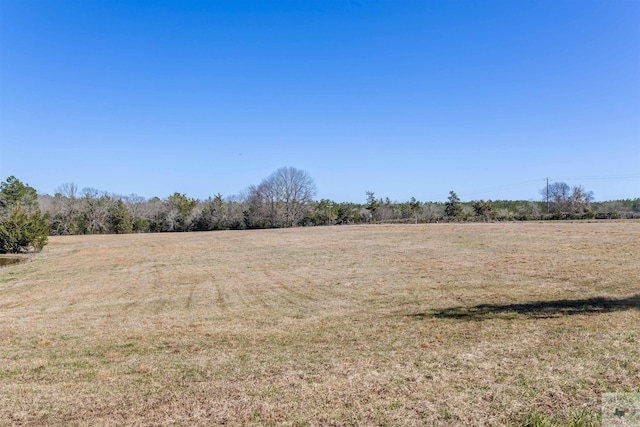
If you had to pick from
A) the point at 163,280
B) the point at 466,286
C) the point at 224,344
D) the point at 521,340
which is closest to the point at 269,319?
the point at 224,344

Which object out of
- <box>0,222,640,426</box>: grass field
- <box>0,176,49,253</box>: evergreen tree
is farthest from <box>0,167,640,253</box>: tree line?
<box>0,222,640,426</box>: grass field

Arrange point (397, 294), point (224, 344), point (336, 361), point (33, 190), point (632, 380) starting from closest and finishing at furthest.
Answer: point (632, 380)
point (336, 361)
point (224, 344)
point (397, 294)
point (33, 190)

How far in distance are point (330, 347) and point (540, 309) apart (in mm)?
6492

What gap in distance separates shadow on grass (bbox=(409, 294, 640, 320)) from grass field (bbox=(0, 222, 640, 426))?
0.05m

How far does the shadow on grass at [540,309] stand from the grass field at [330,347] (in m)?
0.05

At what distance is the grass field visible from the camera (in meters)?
5.02

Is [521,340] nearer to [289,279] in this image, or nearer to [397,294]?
[397,294]

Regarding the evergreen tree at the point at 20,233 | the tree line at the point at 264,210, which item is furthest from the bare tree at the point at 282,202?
the evergreen tree at the point at 20,233

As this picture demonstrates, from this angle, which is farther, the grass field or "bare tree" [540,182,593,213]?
"bare tree" [540,182,593,213]

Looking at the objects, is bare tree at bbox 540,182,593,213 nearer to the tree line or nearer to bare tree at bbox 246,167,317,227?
the tree line

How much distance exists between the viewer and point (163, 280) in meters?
19.9

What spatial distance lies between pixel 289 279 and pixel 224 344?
33.4 ft

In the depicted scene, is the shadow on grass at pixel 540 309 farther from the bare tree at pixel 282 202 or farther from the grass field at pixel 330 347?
the bare tree at pixel 282 202

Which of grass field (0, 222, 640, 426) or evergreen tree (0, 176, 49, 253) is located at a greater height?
evergreen tree (0, 176, 49, 253)
